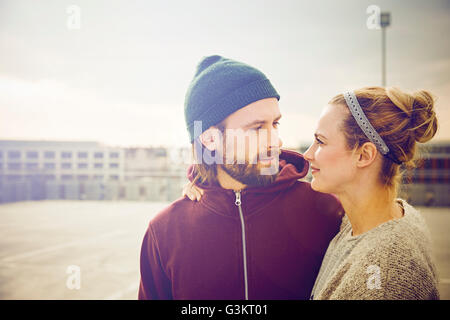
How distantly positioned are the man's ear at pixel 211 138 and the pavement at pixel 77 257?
223 cm

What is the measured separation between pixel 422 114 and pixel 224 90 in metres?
1.03

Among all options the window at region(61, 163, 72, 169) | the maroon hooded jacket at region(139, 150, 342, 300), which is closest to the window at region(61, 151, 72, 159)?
→ the window at region(61, 163, 72, 169)

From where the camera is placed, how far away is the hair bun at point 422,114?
1.46 metres

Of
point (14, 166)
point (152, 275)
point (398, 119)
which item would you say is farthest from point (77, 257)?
point (14, 166)

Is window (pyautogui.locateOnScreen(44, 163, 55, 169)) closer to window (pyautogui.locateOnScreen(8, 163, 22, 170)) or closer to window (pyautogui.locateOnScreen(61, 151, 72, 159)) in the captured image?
window (pyautogui.locateOnScreen(61, 151, 72, 159))

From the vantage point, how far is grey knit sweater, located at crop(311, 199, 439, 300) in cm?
126

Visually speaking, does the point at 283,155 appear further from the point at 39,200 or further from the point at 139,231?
the point at 39,200

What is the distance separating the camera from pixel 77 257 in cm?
970

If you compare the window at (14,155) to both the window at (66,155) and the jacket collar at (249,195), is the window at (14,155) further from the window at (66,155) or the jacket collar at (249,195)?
the jacket collar at (249,195)

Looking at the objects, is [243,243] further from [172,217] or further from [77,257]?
[77,257]

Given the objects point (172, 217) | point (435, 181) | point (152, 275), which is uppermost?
point (172, 217)

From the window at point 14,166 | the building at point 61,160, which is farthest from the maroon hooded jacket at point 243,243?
the window at point 14,166

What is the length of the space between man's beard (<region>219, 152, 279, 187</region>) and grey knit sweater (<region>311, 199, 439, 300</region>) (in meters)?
0.55
